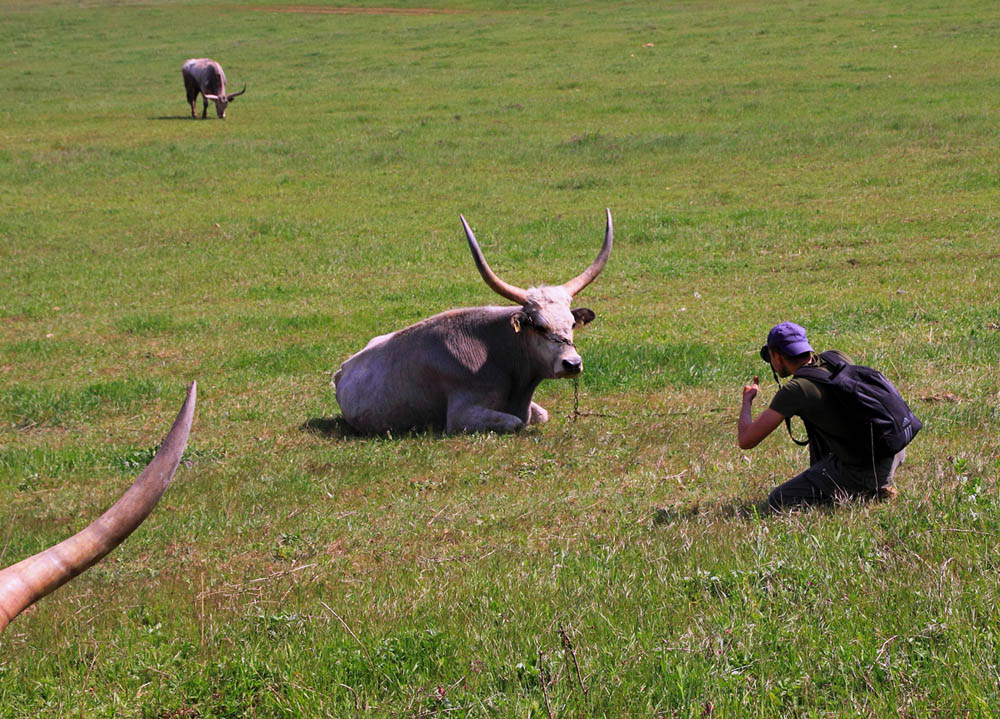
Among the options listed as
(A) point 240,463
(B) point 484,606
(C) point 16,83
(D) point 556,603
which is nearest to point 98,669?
(B) point 484,606

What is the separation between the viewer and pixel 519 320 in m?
10.1

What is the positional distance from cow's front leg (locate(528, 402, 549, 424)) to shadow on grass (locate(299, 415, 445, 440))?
0.90 metres

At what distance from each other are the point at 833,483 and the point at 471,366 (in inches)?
195

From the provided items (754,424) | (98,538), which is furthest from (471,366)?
(98,538)

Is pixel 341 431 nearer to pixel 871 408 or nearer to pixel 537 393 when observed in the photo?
pixel 537 393

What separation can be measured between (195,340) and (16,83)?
3609 cm

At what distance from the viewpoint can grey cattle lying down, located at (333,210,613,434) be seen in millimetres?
10141

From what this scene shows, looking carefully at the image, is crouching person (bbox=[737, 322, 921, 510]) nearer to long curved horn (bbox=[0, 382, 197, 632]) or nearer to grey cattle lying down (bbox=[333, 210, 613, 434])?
grey cattle lying down (bbox=[333, 210, 613, 434])

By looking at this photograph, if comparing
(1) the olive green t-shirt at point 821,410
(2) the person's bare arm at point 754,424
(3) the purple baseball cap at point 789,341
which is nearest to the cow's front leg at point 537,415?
(2) the person's bare arm at point 754,424

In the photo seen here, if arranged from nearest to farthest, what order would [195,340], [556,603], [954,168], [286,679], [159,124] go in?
[286,679]
[556,603]
[195,340]
[954,168]
[159,124]

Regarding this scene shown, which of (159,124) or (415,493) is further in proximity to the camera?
(159,124)

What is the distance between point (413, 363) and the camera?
1093 centimetres

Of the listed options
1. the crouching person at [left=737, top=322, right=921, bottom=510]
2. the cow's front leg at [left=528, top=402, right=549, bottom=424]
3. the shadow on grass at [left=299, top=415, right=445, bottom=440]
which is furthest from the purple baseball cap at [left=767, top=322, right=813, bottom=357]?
the shadow on grass at [left=299, top=415, right=445, bottom=440]

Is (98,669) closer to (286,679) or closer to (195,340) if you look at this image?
(286,679)
